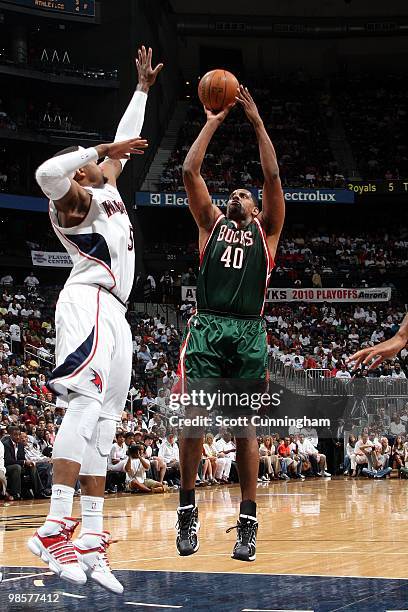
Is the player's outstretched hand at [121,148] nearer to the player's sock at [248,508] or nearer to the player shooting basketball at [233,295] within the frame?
the player shooting basketball at [233,295]

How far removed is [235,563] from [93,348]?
353cm

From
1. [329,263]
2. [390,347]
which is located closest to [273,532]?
[390,347]

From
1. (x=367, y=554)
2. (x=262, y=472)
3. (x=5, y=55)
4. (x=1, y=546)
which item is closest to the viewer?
(x=367, y=554)

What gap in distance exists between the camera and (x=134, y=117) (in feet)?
20.2

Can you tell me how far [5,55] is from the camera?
31.6 metres

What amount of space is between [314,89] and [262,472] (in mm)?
24317

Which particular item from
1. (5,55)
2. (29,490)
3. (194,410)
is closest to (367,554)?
(194,410)

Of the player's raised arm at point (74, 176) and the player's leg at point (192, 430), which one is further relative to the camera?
the player's leg at point (192, 430)

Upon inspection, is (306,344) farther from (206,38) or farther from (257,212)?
(257,212)

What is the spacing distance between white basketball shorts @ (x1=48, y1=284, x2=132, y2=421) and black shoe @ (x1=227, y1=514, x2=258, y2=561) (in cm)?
103

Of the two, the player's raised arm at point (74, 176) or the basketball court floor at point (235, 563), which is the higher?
the player's raised arm at point (74, 176)

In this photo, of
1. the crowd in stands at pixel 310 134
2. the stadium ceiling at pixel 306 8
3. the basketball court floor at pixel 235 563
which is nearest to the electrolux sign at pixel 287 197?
the crowd in stands at pixel 310 134

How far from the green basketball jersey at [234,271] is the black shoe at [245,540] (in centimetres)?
129

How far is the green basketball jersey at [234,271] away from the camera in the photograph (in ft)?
19.3
